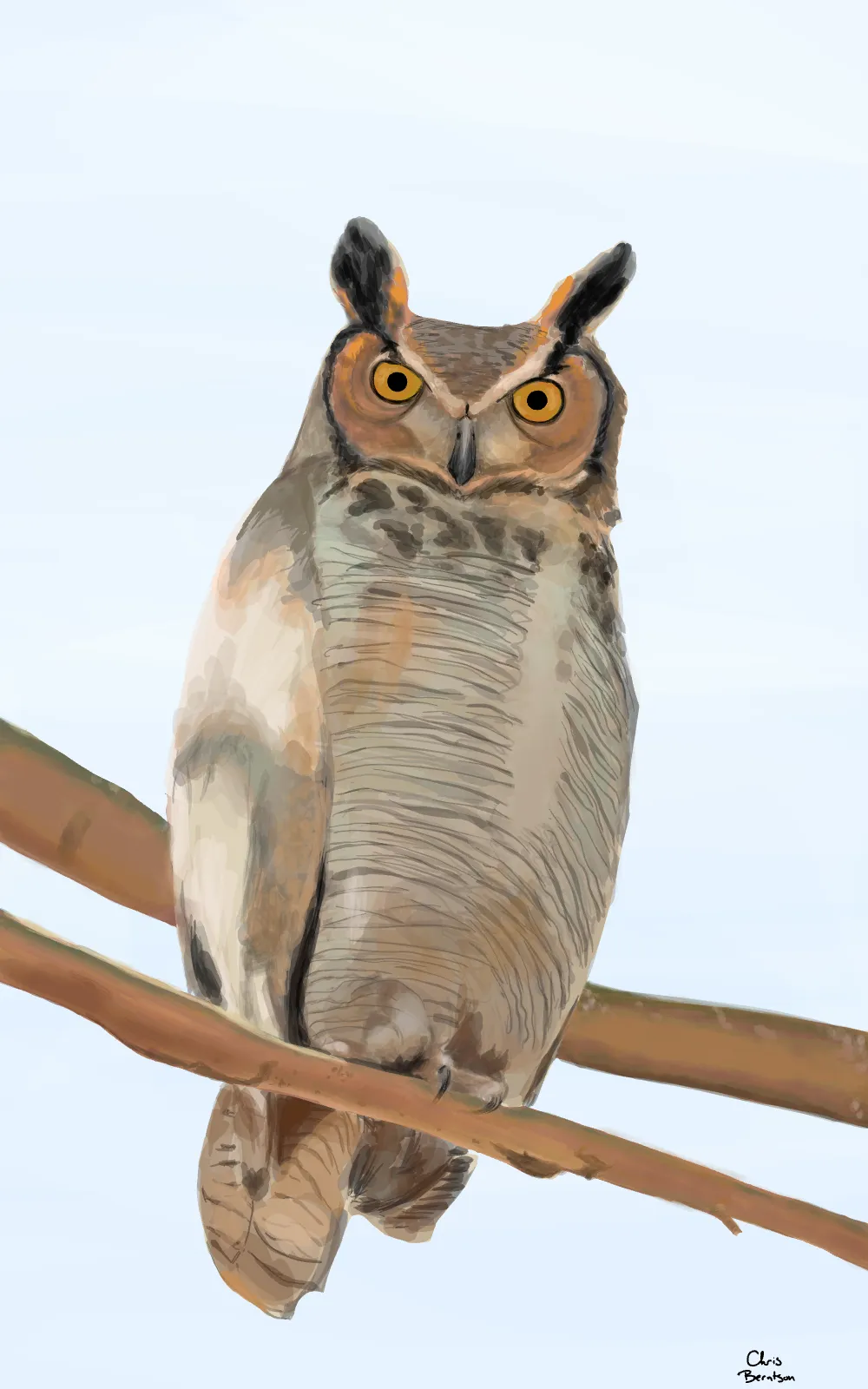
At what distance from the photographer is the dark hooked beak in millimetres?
1501

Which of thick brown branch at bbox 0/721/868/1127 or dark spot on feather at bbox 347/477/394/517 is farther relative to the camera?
thick brown branch at bbox 0/721/868/1127

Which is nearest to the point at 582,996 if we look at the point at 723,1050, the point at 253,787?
the point at 723,1050

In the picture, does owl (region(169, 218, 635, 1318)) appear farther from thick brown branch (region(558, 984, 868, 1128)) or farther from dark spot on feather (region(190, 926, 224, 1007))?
thick brown branch (region(558, 984, 868, 1128))

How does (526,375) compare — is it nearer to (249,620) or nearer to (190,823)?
(249,620)

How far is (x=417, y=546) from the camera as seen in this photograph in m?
1.56

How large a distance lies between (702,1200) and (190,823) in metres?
0.62

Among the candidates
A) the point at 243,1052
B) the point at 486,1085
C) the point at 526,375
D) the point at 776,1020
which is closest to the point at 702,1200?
the point at 486,1085

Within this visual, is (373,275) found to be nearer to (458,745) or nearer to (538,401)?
(538,401)

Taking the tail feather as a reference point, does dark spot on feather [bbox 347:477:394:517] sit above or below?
above

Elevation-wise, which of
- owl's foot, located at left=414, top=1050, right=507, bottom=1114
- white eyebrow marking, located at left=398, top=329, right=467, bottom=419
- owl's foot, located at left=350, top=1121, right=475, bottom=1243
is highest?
white eyebrow marking, located at left=398, top=329, right=467, bottom=419

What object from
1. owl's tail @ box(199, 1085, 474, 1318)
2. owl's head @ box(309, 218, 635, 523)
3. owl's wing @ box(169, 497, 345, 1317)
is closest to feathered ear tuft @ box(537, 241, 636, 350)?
owl's head @ box(309, 218, 635, 523)

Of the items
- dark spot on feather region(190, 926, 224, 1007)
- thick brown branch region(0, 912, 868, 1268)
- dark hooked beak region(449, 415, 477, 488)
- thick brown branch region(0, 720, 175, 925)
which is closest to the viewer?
thick brown branch region(0, 912, 868, 1268)

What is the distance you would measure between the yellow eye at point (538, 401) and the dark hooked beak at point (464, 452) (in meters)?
0.07

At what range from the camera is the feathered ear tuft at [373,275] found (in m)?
1.54
